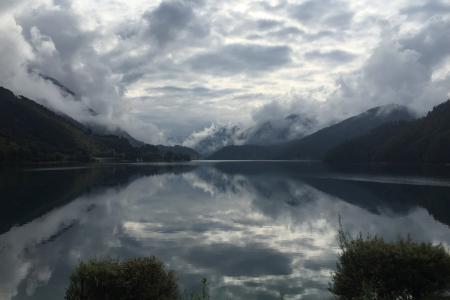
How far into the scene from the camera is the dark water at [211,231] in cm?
3809

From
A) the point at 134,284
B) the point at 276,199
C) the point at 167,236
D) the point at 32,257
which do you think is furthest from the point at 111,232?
the point at 276,199

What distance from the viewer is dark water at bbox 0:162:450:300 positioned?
38094mm

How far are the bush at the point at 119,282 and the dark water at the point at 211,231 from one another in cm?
1074

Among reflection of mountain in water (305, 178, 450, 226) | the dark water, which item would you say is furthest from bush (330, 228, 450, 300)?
reflection of mountain in water (305, 178, 450, 226)

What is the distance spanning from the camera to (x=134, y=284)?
23078 millimetres

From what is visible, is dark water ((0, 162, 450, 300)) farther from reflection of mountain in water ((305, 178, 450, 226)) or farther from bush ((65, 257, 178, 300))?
bush ((65, 257, 178, 300))

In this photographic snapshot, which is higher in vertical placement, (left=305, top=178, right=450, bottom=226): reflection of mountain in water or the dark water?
(left=305, top=178, right=450, bottom=226): reflection of mountain in water

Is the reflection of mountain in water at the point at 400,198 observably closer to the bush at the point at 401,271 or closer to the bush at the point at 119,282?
the bush at the point at 401,271

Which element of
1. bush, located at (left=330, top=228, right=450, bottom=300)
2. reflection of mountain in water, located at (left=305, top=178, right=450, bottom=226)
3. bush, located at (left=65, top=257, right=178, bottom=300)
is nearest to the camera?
bush, located at (left=65, top=257, right=178, bottom=300)

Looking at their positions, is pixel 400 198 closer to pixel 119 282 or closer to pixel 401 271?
pixel 401 271

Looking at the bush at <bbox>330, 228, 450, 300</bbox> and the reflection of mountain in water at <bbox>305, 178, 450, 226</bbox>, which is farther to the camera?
the reflection of mountain in water at <bbox>305, 178, 450, 226</bbox>

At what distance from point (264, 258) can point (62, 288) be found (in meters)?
20.1

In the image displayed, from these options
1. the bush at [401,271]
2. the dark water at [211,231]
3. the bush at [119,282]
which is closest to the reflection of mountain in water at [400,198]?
the dark water at [211,231]

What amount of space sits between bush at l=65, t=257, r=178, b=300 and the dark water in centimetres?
1074
